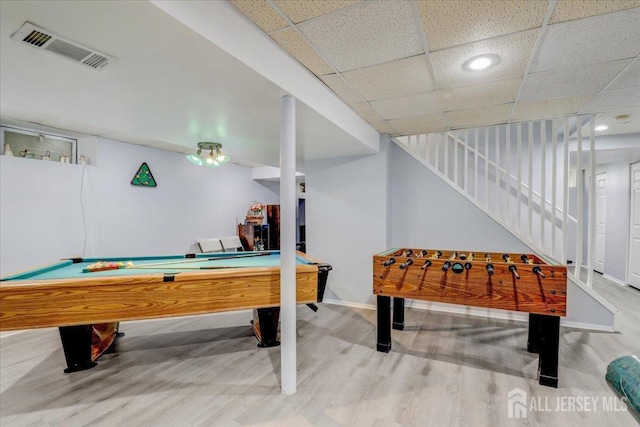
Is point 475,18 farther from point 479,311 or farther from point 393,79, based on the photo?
point 479,311

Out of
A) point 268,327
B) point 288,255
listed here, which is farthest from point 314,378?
point 288,255

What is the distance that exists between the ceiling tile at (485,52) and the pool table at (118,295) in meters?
1.79

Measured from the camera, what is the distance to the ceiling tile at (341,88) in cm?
240

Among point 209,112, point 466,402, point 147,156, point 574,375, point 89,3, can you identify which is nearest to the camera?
point 89,3

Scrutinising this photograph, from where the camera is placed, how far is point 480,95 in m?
2.73

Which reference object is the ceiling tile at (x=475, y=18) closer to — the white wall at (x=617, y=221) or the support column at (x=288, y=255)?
the support column at (x=288, y=255)

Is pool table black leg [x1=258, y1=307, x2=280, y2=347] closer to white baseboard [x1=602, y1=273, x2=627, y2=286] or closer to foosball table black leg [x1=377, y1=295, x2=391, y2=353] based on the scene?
foosball table black leg [x1=377, y1=295, x2=391, y2=353]

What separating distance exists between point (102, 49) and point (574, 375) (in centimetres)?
388

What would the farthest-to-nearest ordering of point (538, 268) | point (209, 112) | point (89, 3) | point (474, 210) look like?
point (474, 210)
point (209, 112)
point (538, 268)
point (89, 3)

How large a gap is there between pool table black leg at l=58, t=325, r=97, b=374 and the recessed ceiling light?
3662 mm

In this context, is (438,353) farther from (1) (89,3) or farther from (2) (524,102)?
(1) (89,3)

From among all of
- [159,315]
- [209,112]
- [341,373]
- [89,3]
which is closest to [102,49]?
[89,3]

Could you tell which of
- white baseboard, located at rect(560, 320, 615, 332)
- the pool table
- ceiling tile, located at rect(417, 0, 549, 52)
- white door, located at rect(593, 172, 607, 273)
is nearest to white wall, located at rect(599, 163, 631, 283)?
white door, located at rect(593, 172, 607, 273)

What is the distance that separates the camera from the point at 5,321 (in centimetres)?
175
